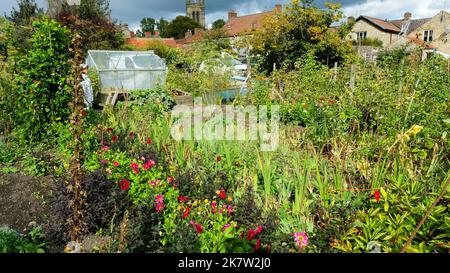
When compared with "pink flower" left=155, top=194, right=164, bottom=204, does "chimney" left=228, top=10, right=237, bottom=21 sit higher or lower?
higher

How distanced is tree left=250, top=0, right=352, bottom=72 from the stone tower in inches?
1984

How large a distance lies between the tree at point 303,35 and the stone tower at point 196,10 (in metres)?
50.4

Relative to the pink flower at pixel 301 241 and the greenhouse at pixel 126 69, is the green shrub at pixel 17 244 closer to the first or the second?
the pink flower at pixel 301 241

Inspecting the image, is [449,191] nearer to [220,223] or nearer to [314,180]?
[314,180]

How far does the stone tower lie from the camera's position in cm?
6269

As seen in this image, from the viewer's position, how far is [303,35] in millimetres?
14414

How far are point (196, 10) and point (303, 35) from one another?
182 ft

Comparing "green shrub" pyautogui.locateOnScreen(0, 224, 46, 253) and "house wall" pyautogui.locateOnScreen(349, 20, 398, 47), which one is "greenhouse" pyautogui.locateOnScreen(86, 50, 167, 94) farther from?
"house wall" pyautogui.locateOnScreen(349, 20, 398, 47)

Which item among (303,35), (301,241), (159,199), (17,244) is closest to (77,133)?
(159,199)

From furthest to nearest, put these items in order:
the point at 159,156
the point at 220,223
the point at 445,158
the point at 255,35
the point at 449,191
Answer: the point at 255,35 < the point at 159,156 < the point at 445,158 < the point at 220,223 < the point at 449,191

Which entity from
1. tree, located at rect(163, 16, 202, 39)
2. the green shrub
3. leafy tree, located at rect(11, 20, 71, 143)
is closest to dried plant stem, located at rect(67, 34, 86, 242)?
the green shrub

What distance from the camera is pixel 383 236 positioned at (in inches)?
76.9

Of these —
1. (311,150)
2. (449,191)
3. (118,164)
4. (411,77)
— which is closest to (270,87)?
(411,77)
